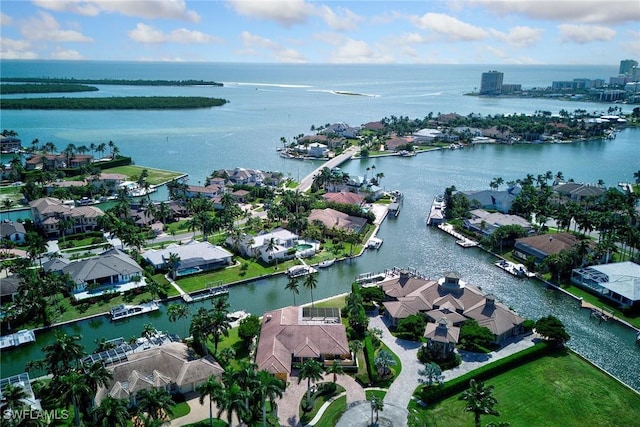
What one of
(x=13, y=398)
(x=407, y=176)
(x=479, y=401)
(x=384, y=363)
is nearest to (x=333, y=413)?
(x=384, y=363)

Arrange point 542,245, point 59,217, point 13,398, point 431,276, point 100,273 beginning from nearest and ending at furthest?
point 13,398 < point 100,273 < point 431,276 < point 542,245 < point 59,217

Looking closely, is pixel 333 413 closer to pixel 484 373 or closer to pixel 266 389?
pixel 266 389

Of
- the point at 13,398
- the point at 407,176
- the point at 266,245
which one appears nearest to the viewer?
the point at 13,398

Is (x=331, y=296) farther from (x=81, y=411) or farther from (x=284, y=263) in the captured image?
(x=81, y=411)

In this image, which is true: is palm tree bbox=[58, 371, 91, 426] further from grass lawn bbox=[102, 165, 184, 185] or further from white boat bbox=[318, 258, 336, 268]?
grass lawn bbox=[102, 165, 184, 185]

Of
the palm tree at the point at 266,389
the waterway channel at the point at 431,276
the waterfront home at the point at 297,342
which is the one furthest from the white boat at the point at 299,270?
the palm tree at the point at 266,389

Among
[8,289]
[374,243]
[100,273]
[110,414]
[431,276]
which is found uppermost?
[110,414]

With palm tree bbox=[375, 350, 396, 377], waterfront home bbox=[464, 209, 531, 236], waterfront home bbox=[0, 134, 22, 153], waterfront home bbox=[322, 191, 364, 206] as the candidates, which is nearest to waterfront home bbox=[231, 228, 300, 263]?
waterfront home bbox=[322, 191, 364, 206]
